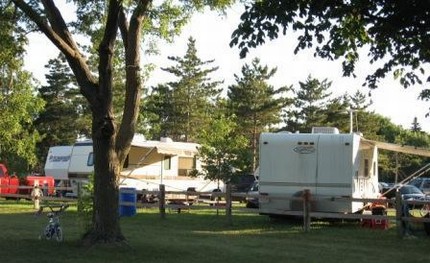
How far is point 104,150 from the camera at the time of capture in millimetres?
11234

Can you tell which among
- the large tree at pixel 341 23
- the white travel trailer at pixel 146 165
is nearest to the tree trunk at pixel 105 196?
the large tree at pixel 341 23

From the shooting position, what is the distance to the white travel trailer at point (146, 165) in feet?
86.9

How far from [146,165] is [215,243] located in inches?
568

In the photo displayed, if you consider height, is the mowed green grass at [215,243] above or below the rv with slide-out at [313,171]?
below

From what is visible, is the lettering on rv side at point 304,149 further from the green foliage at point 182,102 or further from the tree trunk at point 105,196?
the green foliage at point 182,102

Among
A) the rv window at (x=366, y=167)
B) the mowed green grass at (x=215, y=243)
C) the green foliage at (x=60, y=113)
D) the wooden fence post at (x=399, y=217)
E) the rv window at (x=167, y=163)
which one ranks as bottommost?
the mowed green grass at (x=215, y=243)

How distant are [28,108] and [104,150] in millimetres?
21403

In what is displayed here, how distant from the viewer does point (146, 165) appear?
27.1 meters

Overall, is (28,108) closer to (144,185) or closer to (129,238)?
(144,185)

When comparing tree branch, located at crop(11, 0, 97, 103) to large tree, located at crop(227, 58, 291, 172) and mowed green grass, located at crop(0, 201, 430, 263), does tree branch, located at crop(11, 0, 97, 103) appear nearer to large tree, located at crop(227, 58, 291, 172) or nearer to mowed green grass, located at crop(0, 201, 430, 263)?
mowed green grass, located at crop(0, 201, 430, 263)

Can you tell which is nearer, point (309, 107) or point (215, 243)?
point (215, 243)

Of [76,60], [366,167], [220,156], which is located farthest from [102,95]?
[220,156]

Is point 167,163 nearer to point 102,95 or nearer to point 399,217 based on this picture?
point 399,217

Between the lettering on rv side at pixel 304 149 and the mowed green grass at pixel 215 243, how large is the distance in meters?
2.09
